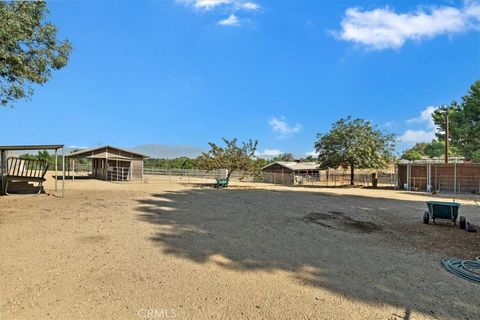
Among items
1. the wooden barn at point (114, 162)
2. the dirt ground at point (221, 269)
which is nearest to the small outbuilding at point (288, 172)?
the wooden barn at point (114, 162)

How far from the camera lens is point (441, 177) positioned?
82.3ft

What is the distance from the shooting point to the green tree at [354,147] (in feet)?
91.6

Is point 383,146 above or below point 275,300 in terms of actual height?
above

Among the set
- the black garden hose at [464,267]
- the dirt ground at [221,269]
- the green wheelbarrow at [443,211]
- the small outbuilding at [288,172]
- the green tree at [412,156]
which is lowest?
the black garden hose at [464,267]

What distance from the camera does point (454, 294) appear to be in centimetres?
418

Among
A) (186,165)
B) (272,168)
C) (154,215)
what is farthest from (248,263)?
(186,165)

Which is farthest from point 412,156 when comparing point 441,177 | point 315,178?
point 441,177

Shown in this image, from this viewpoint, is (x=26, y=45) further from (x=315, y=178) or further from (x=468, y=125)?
(x=315, y=178)

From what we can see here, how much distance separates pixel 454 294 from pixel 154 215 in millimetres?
6889

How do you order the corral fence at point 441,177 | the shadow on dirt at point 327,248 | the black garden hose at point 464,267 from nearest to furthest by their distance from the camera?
the shadow on dirt at point 327,248 → the black garden hose at point 464,267 → the corral fence at point 441,177

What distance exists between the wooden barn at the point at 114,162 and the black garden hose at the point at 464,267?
26888 millimetres

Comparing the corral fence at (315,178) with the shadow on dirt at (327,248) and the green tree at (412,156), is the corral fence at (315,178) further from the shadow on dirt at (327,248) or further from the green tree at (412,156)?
the shadow on dirt at (327,248)

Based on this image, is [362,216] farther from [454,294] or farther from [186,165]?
[186,165]

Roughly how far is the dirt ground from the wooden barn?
21.8 m
